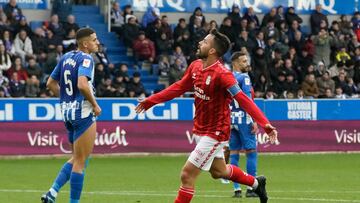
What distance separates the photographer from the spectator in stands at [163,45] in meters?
31.8

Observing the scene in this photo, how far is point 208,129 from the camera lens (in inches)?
481

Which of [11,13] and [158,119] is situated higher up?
[11,13]

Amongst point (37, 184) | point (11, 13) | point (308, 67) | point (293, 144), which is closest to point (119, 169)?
point (37, 184)

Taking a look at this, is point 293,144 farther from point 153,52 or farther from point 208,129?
point 208,129

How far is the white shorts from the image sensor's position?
39.7 ft

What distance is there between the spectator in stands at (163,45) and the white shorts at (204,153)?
1963cm

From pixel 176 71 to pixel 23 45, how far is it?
4.55 meters

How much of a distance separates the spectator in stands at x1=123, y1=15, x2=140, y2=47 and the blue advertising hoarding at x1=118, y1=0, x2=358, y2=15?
228 centimetres

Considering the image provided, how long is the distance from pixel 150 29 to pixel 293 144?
6.81 metres

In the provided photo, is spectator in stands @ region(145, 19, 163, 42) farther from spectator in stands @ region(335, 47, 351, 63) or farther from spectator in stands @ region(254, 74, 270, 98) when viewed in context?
spectator in stands @ region(335, 47, 351, 63)

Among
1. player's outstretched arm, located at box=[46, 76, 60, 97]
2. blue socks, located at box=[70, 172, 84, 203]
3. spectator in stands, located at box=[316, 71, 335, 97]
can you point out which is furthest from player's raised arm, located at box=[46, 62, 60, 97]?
spectator in stands, located at box=[316, 71, 335, 97]

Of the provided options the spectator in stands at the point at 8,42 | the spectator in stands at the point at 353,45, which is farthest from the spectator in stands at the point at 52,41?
the spectator in stands at the point at 353,45

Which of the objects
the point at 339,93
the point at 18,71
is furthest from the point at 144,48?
the point at 339,93

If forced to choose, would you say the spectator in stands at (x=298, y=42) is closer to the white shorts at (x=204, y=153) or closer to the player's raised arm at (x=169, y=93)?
the player's raised arm at (x=169, y=93)
